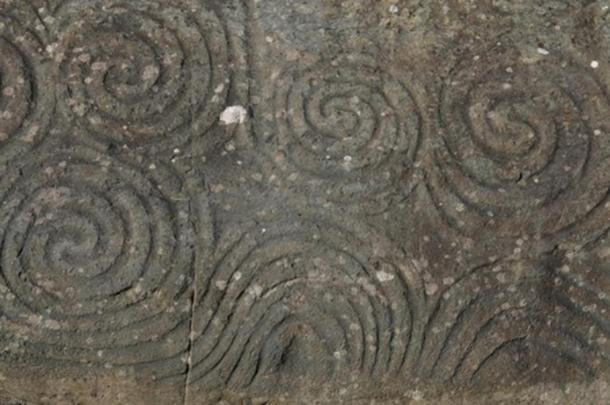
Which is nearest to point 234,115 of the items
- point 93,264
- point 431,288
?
point 93,264

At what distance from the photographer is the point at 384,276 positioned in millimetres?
2465

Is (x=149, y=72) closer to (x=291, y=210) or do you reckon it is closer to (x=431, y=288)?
(x=291, y=210)

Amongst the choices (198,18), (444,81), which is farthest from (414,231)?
(198,18)

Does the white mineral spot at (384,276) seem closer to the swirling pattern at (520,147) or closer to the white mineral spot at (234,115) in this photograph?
the swirling pattern at (520,147)

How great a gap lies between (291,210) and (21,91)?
0.69 metres

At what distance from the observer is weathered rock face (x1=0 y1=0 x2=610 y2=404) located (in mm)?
2404

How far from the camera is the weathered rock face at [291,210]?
2.40 m

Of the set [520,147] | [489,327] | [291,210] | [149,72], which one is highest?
[149,72]

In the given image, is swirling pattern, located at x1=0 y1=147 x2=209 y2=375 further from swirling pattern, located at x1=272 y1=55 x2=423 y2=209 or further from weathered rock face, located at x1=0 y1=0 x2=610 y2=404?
swirling pattern, located at x1=272 y1=55 x2=423 y2=209

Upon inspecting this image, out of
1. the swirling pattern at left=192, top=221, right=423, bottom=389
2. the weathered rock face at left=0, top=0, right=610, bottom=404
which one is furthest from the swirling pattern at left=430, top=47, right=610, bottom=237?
the swirling pattern at left=192, top=221, right=423, bottom=389

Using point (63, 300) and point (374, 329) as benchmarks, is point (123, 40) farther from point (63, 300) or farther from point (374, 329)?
point (374, 329)

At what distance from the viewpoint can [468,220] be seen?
2.51 m

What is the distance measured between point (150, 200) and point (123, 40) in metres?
0.40

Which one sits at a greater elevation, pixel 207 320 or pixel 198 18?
pixel 198 18
